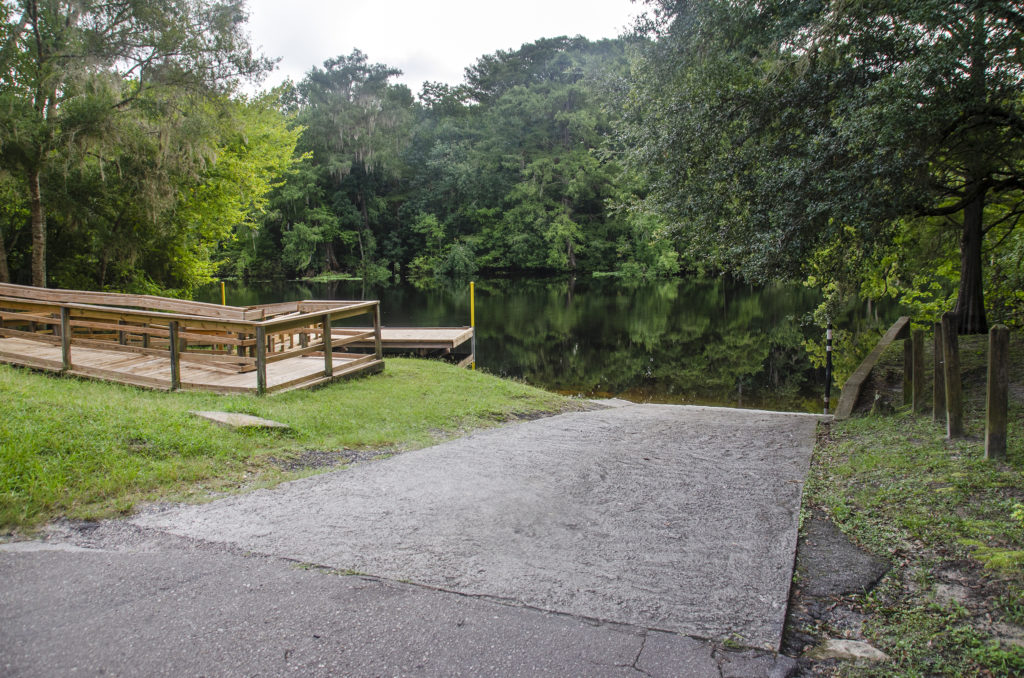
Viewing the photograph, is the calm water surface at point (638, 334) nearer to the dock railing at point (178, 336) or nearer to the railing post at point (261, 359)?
the dock railing at point (178, 336)

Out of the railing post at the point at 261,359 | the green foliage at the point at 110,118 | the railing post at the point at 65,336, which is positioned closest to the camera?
the railing post at the point at 261,359

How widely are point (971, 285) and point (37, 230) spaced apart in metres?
19.4

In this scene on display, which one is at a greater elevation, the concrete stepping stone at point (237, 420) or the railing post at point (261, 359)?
the railing post at point (261, 359)

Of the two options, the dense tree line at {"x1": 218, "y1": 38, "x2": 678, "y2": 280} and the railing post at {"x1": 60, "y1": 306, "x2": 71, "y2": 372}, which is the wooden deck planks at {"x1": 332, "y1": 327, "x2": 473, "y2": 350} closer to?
the railing post at {"x1": 60, "y1": 306, "x2": 71, "y2": 372}

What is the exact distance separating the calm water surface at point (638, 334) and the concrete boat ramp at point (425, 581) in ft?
34.4

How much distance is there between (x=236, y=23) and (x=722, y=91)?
42.0 ft

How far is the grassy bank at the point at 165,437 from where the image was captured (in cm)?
482

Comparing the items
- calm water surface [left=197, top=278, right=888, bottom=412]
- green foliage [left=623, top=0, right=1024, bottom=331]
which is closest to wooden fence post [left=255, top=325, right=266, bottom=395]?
green foliage [left=623, top=0, right=1024, bottom=331]

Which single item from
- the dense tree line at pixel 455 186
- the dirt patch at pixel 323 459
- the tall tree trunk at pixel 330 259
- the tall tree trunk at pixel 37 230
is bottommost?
the dirt patch at pixel 323 459

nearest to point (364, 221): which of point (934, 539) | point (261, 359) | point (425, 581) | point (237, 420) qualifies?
point (261, 359)

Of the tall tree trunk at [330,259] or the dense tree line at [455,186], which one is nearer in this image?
the dense tree line at [455,186]

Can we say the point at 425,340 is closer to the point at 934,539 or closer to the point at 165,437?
the point at 165,437

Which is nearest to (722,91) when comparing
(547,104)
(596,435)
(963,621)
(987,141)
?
(987,141)

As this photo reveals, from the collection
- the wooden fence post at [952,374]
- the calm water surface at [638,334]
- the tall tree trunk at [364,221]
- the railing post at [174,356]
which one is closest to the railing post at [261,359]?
the railing post at [174,356]
